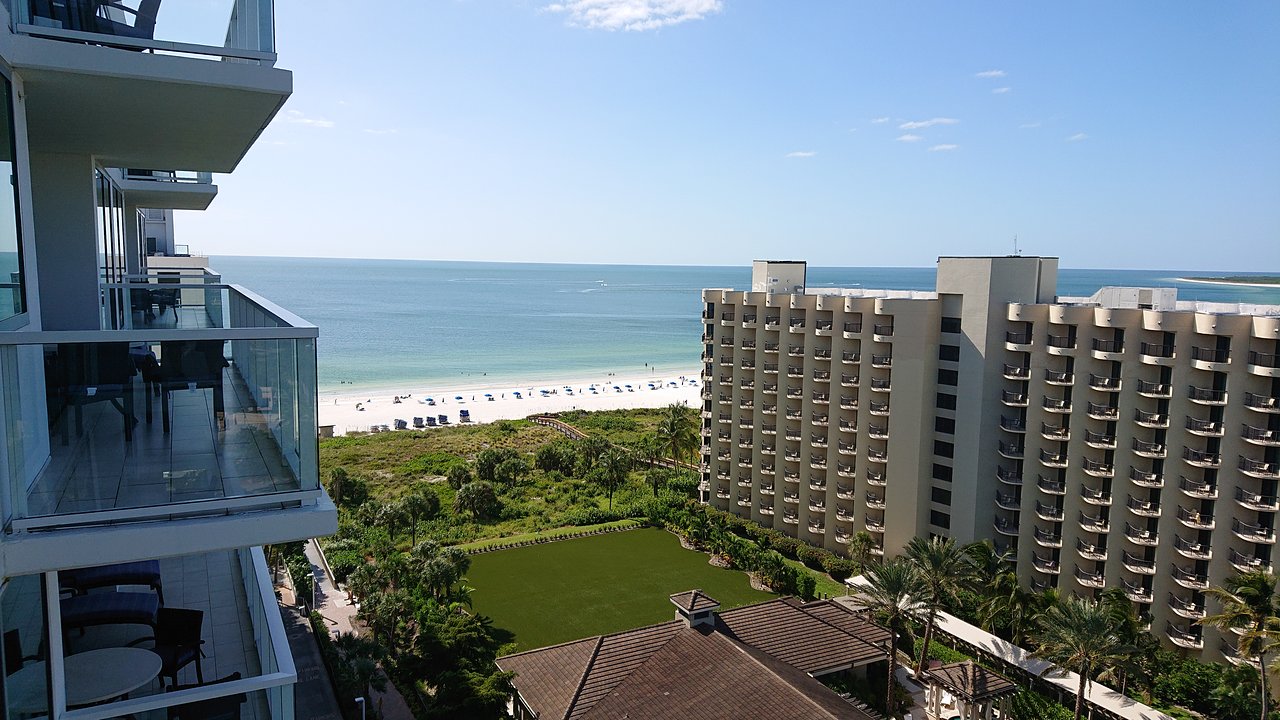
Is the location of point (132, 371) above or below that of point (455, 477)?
above

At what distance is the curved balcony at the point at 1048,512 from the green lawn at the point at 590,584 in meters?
9.91

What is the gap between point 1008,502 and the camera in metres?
30.0

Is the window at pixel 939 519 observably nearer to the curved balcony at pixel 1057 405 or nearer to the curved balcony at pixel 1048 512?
the curved balcony at pixel 1048 512

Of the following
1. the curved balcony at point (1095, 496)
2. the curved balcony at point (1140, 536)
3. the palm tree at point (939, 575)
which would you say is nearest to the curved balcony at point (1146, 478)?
the curved balcony at point (1095, 496)

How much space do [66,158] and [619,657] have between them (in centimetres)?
1678

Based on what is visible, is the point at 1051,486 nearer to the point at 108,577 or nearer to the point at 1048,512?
the point at 1048,512

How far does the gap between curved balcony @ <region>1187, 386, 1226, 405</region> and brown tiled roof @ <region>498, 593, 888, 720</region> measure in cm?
1183

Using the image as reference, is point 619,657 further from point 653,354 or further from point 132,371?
point 653,354

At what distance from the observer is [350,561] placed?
31.0m

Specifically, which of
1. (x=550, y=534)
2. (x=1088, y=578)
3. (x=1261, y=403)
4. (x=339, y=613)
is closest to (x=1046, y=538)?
(x=1088, y=578)

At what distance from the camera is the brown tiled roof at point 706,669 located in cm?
1919

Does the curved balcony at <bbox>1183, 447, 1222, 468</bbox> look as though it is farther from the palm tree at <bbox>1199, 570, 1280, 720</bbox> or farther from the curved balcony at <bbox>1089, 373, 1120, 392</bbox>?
the palm tree at <bbox>1199, 570, 1280, 720</bbox>

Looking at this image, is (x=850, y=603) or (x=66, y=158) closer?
(x=66, y=158)

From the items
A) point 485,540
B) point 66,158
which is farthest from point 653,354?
point 66,158
